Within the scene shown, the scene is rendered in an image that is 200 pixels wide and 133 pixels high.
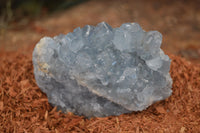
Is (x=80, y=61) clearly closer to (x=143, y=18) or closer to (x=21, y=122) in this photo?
(x=21, y=122)

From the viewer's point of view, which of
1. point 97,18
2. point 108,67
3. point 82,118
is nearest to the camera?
point 108,67

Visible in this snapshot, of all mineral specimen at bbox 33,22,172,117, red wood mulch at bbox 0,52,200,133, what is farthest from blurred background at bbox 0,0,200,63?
mineral specimen at bbox 33,22,172,117

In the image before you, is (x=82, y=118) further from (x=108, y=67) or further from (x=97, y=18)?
(x=97, y=18)

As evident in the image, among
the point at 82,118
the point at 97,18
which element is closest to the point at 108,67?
the point at 82,118

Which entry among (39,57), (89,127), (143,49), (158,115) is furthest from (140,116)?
(39,57)

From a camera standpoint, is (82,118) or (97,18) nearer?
(82,118)
